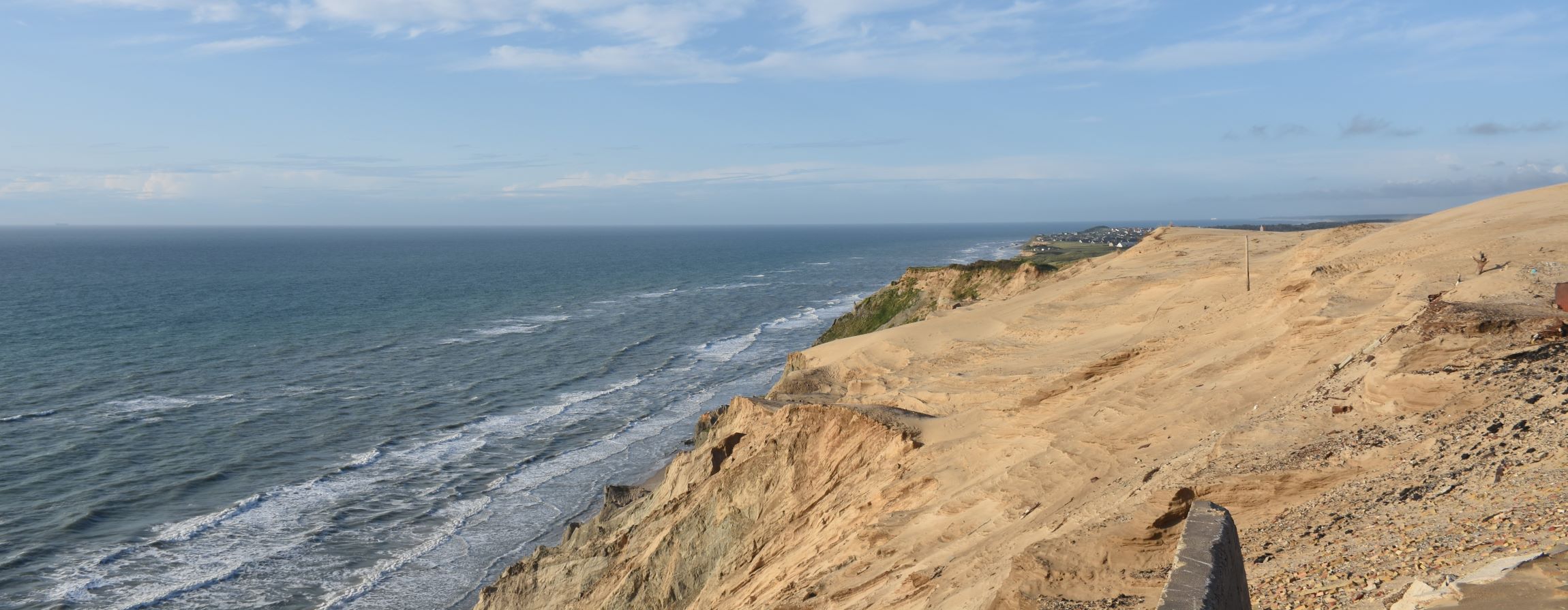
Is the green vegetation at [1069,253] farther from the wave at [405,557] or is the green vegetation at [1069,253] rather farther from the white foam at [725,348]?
the wave at [405,557]

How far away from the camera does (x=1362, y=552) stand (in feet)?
26.0

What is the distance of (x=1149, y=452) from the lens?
44.0 feet

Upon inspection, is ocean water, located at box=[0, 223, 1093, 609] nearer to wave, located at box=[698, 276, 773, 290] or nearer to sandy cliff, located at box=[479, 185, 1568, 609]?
sandy cliff, located at box=[479, 185, 1568, 609]

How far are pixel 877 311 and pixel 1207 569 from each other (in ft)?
139

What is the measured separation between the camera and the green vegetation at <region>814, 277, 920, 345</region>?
153 feet

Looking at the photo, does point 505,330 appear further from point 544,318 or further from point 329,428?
point 329,428

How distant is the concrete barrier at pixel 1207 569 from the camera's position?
17.4 feet

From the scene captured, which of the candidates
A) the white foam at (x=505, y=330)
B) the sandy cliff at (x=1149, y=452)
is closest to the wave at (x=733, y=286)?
the white foam at (x=505, y=330)

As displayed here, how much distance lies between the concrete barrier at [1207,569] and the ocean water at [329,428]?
1930 cm

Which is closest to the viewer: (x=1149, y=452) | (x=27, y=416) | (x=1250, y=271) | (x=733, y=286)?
(x=1149, y=452)

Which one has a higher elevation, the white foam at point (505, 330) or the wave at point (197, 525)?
the white foam at point (505, 330)

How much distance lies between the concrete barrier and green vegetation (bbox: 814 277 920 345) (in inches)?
1543

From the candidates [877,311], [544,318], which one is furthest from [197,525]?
[544,318]

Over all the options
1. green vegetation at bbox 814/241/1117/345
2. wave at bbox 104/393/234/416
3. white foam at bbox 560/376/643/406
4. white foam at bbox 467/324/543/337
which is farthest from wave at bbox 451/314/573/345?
green vegetation at bbox 814/241/1117/345
